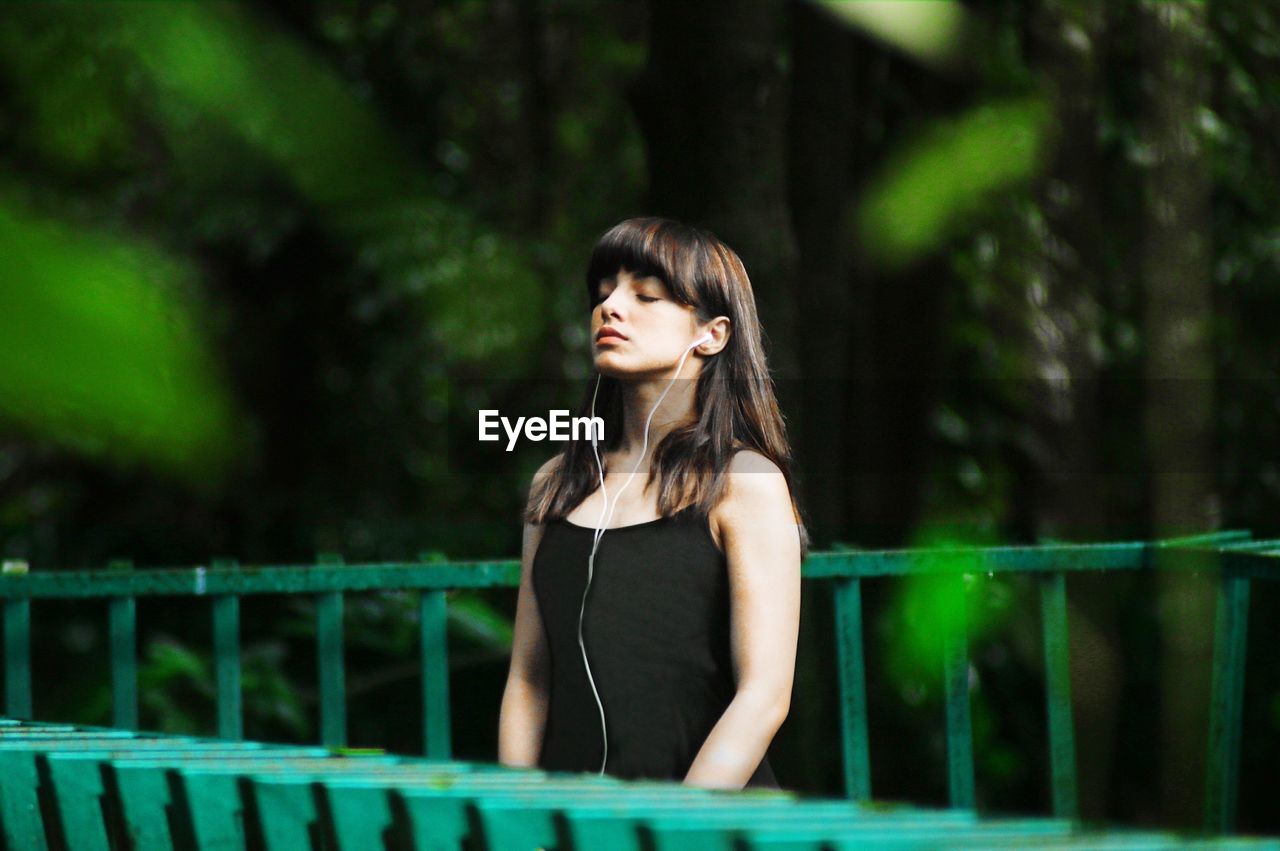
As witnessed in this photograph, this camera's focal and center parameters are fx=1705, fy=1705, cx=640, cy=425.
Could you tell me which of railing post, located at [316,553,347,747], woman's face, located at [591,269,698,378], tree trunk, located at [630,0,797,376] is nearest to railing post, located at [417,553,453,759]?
railing post, located at [316,553,347,747]

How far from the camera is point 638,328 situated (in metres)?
2.79

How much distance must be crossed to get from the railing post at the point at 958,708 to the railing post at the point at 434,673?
1.12m

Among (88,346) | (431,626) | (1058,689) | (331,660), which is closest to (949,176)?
(1058,689)

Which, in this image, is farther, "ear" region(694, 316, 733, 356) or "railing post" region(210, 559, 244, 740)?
"railing post" region(210, 559, 244, 740)

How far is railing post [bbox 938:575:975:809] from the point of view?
381cm

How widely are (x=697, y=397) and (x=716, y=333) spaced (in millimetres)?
116

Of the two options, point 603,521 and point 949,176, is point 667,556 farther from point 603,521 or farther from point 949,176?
point 949,176

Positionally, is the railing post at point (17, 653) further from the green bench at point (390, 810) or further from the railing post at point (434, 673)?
the green bench at point (390, 810)

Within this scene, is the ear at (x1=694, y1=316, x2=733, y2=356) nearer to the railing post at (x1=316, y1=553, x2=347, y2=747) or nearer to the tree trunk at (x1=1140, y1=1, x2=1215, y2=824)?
the railing post at (x1=316, y1=553, x2=347, y2=747)

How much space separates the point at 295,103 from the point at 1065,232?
15.7ft

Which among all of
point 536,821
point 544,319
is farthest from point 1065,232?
point 536,821

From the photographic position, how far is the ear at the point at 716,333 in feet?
9.34

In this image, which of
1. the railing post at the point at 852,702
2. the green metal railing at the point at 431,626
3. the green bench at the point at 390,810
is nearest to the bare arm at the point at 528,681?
the green metal railing at the point at 431,626

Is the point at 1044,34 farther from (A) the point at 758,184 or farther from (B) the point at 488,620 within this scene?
(B) the point at 488,620
